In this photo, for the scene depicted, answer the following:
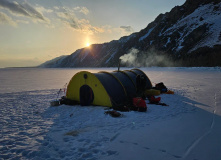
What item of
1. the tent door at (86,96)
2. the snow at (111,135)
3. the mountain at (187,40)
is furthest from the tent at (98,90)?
the mountain at (187,40)

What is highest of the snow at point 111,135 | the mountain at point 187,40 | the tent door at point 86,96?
the mountain at point 187,40

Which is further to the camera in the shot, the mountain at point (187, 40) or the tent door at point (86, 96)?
the mountain at point (187, 40)

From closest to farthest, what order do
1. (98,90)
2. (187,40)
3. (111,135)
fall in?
(111,135) → (98,90) → (187,40)

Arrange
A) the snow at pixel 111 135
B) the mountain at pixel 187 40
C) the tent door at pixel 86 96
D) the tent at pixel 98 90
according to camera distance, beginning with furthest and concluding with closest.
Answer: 1. the mountain at pixel 187 40
2. the tent door at pixel 86 96
3. the tent at pixel 98 90
4. the snow at pixel 111 135

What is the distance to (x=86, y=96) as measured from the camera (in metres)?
9.52

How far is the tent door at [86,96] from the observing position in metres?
9.45

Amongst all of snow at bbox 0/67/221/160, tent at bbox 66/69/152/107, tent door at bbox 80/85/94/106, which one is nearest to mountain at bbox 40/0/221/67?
tent at bbox 66/69/152/107

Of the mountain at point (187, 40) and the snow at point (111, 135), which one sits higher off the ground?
the mountain at point (187, 40)

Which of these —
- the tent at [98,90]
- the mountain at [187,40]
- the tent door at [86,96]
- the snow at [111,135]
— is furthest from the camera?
the mountain at [187,40]

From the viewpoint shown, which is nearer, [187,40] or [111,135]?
[111,135]

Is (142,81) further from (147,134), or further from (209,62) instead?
(209,62)

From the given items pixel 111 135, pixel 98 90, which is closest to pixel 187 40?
pixel 98 90

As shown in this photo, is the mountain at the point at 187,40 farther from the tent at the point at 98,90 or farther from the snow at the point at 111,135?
the snow at the point at 111,135

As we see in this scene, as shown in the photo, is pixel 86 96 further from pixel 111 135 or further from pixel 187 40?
pixel 187 40
